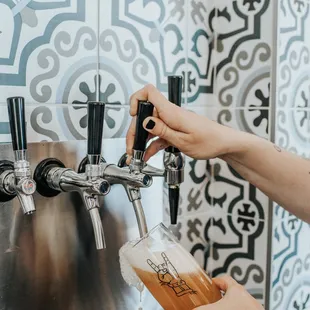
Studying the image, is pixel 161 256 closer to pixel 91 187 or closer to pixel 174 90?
pixel 91 187

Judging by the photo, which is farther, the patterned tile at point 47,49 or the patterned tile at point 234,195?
the patterned tile at point 234,195

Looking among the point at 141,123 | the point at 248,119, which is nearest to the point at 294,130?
the point at 248,119

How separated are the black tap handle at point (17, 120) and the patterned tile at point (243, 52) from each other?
23.5 inches

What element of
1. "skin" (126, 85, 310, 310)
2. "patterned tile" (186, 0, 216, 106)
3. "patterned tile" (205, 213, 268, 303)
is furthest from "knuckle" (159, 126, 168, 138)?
"patterned tile" (205, 213, 268, 303)

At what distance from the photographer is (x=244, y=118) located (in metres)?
1.14

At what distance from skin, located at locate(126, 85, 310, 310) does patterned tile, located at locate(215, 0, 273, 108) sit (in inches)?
8.6

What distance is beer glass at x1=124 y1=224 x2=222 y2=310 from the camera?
68 cm

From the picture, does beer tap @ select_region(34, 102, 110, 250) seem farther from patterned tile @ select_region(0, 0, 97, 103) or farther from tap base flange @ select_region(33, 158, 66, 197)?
patterned tile @ select_region(0, 0, 97, 103)

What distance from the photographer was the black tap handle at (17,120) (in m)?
0.70

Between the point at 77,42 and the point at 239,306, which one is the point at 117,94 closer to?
the point at 77,42

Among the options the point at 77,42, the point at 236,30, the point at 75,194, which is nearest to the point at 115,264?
the point at 75,194

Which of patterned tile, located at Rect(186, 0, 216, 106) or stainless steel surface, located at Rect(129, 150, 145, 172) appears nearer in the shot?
stainless steel surface, located at Rect(129, 150, 145, 172)

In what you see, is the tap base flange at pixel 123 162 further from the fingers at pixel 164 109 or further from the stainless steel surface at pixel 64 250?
the fingers at pixel 164 109

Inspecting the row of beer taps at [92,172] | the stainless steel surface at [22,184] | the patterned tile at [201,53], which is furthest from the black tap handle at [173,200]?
the patterned tile at [201,53]
